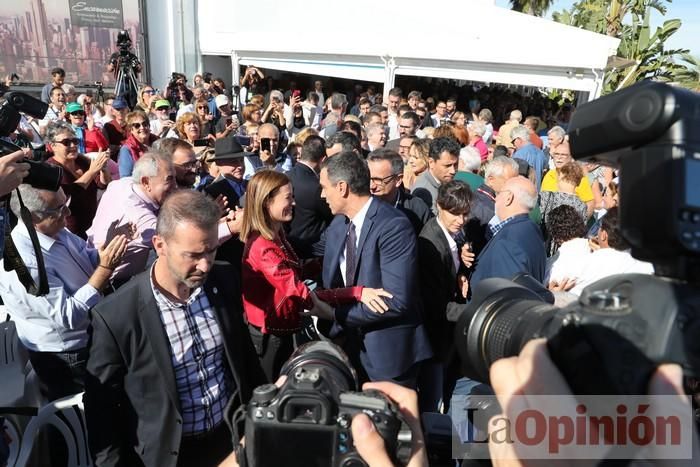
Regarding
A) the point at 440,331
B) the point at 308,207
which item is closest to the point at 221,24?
the point at 308,207

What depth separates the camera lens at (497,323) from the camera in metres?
1.10

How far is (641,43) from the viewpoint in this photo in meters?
17.0

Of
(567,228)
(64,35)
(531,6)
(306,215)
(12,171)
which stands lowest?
(306,215)

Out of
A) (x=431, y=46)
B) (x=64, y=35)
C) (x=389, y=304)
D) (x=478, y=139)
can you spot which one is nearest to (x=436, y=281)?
(x=389, y=304)

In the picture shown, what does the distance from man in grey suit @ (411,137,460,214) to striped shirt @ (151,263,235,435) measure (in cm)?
252

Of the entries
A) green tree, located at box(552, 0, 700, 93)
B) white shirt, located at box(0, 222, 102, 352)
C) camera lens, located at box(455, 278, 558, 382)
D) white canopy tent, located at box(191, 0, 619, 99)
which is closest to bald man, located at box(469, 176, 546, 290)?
camera lens, located at box(455, 278, 558, 382)

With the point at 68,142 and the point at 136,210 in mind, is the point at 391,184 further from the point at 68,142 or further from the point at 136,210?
the point at 68,142

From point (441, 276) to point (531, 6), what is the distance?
30.1m

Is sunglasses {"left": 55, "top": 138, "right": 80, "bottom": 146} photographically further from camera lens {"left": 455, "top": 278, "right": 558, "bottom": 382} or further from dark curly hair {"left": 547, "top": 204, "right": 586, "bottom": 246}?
camera lens {"left": 455, "top": 278, "right": 558, "bottom": 382}

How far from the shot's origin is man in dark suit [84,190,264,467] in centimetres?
200

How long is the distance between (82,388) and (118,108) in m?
6.10

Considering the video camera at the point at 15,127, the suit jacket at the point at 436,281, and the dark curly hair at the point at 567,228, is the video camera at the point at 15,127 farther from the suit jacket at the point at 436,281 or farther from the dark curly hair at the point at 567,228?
the dark curly hair at the point at 567,228

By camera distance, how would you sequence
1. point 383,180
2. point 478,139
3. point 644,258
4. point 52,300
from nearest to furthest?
point 644,258
point 52,300
point 383,180
point 478,139

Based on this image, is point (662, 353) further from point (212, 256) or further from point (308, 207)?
point (308, 207)
